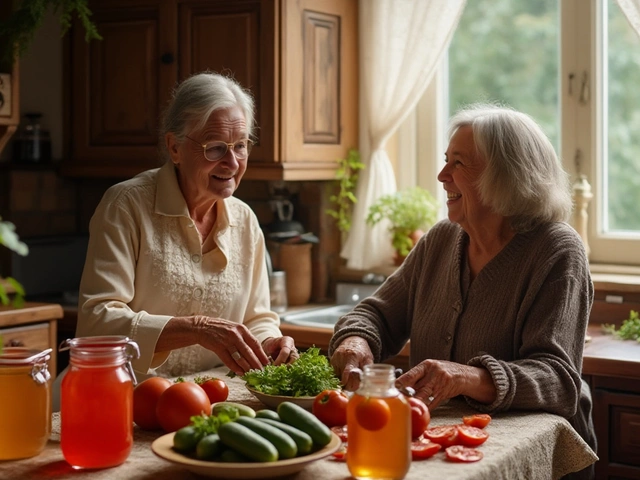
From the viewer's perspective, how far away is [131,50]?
12.9 feet

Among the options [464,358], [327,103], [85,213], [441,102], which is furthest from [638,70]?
[85,213]

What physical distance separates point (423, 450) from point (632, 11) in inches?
80.3

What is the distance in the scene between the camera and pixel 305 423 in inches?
61.1

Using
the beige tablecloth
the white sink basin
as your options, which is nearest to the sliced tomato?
the beige tablecloth

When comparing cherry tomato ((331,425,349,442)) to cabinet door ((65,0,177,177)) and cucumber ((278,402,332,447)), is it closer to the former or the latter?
cucumber ((278,402,332,447))

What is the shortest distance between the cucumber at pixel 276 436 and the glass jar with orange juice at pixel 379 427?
0.10 metres

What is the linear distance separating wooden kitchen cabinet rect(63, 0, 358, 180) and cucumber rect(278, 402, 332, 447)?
6.64ft

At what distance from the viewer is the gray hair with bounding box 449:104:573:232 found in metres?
2.27

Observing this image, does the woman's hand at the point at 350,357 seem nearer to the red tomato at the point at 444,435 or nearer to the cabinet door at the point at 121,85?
the red tomato at the point at 444,435

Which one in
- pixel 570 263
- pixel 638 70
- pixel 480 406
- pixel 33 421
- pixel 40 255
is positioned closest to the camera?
pixel 33 421

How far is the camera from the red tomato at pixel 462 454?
1.63 metres

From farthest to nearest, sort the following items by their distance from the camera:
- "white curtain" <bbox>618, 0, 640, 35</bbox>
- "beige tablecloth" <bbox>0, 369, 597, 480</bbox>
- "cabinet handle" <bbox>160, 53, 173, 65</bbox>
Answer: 1. "cabinet handle" <bbox>160, 53, 173, 65</bbox>
2. "white curtain" <bbox>618, 0, 640, 35</bbox>
3. "beige tablecloth" <bbox>0, 369, 597, 480</bbox>

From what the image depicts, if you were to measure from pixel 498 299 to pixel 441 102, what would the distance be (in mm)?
1836

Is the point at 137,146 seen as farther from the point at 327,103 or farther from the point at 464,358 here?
the point at 464,358
